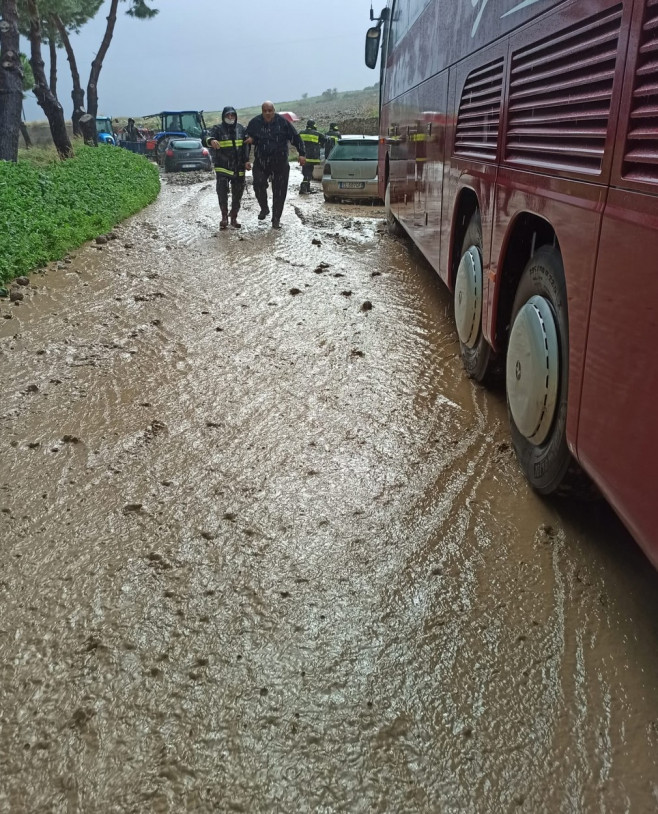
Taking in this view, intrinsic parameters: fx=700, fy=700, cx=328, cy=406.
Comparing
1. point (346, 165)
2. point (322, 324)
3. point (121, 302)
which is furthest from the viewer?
point (346, 165)

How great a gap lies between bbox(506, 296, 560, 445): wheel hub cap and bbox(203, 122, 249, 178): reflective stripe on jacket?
8.60 m

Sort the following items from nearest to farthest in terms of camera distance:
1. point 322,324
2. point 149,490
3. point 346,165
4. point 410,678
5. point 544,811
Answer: point 544,811
point 410,678
point 149,490
point 322,324
point 346,165

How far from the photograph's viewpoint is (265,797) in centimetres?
182

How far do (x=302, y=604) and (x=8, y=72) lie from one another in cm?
1549

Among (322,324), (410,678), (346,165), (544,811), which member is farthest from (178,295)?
(346,165)

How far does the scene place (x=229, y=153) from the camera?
1081 cm

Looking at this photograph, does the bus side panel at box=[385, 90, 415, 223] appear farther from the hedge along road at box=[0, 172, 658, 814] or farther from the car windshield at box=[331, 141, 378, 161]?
the car windshield at box=[331, 141, 378, 161]

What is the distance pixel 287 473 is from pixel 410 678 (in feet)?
4.82

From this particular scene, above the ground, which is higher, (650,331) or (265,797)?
(650,331)

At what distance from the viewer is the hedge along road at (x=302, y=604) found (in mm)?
1892

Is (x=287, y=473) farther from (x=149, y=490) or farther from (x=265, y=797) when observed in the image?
(x=265, y=797)

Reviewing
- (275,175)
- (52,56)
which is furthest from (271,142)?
(52,56)

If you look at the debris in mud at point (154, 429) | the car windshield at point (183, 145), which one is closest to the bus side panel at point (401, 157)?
the debris in mud at point (154, 429)

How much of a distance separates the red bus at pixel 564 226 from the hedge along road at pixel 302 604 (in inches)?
19.6
